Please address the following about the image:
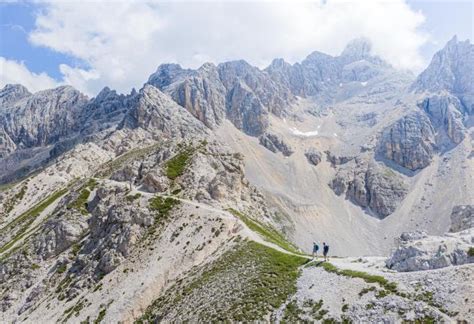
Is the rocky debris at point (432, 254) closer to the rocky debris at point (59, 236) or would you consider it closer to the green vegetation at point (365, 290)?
the green vegetation at point (365, 290)

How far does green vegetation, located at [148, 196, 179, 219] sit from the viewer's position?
78.4 meters

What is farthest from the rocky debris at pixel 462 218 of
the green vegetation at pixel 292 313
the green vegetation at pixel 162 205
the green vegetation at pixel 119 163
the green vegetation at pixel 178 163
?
the green vegetation at pixel 292 313

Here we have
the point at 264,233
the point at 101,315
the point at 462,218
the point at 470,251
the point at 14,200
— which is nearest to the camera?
the point at 470,251

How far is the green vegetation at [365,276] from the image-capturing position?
39.7 m

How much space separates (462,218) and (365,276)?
126014 mm

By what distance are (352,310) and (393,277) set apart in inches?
193

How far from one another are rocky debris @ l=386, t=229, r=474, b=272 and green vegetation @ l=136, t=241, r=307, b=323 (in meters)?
10.8

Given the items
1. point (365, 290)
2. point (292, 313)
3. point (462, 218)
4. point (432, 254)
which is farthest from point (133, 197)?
point (462, 218)

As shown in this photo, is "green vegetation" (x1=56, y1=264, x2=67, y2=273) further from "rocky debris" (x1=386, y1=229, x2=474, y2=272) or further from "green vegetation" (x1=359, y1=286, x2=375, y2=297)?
"green vegetation" (x1=359, y1=286, x2=375, y2=297)

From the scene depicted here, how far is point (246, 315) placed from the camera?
4594 centimetres

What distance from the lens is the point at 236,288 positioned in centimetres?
5153

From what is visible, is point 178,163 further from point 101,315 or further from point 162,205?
point 101,315

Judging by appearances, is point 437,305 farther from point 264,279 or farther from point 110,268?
point 110,268

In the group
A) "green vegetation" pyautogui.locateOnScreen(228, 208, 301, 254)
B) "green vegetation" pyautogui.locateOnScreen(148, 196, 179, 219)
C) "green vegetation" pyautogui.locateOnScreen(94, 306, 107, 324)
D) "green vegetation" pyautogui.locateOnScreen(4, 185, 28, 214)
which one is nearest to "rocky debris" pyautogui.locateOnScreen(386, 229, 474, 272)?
"green vegetation" pyautogui.locateOnScreen(228, 208, 301, 254)
